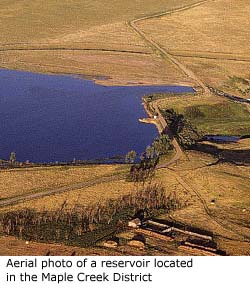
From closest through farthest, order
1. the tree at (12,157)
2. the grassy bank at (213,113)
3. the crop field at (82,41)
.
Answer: the tree at (12,157), the grassy bank at (213,113), the crop field at (82,41)

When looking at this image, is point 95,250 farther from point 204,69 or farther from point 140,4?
point 140,4

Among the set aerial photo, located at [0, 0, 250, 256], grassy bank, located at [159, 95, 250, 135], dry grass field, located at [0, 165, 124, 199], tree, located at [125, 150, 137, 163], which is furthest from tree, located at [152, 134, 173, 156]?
grassy bank, located at [159, 95, 250, 135]

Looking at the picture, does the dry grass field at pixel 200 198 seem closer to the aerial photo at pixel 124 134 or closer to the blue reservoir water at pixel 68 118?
the aerial photo at pixel 124 134

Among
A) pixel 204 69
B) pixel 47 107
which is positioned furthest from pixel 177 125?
pixel 204 69

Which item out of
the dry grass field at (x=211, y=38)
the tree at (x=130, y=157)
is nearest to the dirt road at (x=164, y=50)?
the dry grass field at (x=211, y=38)

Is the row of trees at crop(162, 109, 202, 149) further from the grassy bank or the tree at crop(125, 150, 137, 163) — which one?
the tree at crop(125, 150, 137, 163)

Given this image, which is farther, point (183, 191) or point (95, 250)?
point (183, 191)

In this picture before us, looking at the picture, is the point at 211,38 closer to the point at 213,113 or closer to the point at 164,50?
the point at 164,50
